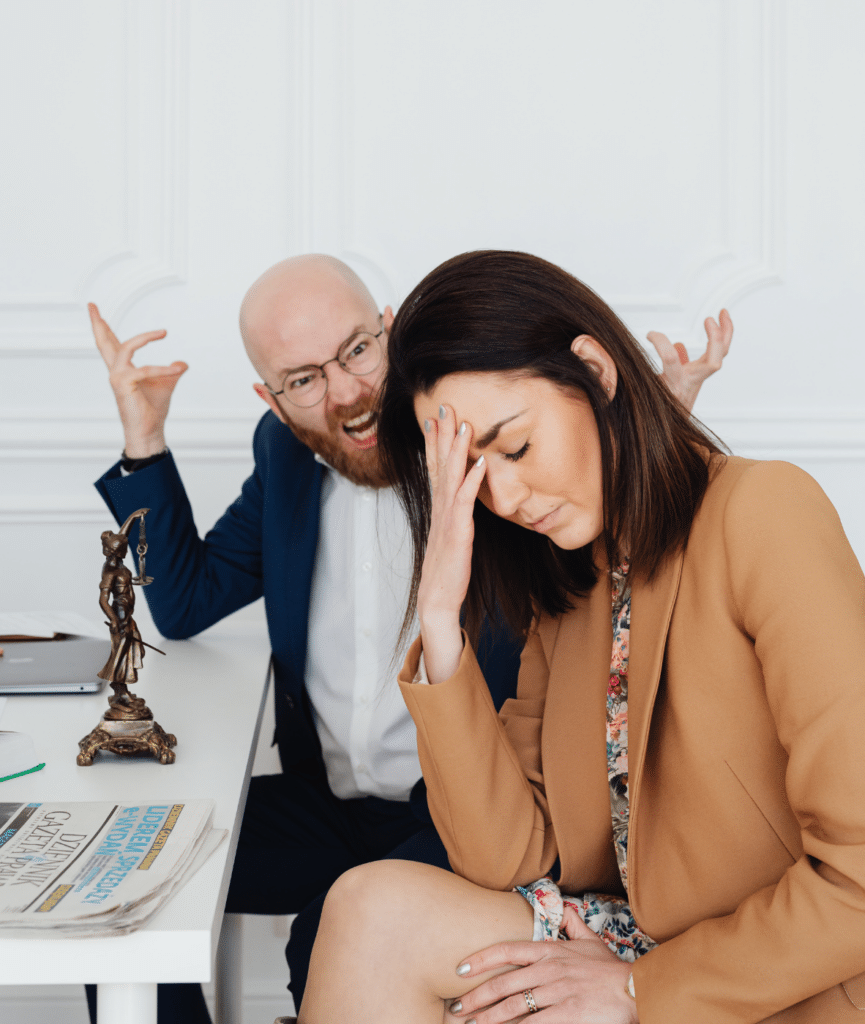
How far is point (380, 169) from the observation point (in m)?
2.19

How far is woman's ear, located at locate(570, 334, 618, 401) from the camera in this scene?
100 cm

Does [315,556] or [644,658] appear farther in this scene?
[315,556]

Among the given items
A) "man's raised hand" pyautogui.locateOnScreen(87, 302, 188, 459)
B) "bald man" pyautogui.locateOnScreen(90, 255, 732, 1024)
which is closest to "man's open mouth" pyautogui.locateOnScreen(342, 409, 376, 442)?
"bald man" pyautogui.locateOnScreen(90, 255, 732, 1024)

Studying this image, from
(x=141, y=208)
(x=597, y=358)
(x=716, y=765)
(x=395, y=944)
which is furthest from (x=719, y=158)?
(x=395, y=944)

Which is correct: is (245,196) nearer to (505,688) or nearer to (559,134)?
(559,134)

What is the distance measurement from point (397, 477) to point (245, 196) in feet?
3.98

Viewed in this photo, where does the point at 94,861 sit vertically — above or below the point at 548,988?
above

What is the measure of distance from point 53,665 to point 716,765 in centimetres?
98

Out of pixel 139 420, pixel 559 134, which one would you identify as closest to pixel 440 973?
pixel 139 420

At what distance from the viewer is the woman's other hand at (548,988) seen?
887mm

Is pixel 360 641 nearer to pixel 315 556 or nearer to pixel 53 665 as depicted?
pixel 315 556

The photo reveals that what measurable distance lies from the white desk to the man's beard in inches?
13.8

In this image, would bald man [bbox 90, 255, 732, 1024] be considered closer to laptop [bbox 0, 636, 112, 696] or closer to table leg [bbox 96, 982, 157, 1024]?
laptop [bbox 0, 636, 112, 696]

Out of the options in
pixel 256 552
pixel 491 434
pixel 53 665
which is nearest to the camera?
pixel 491 434
